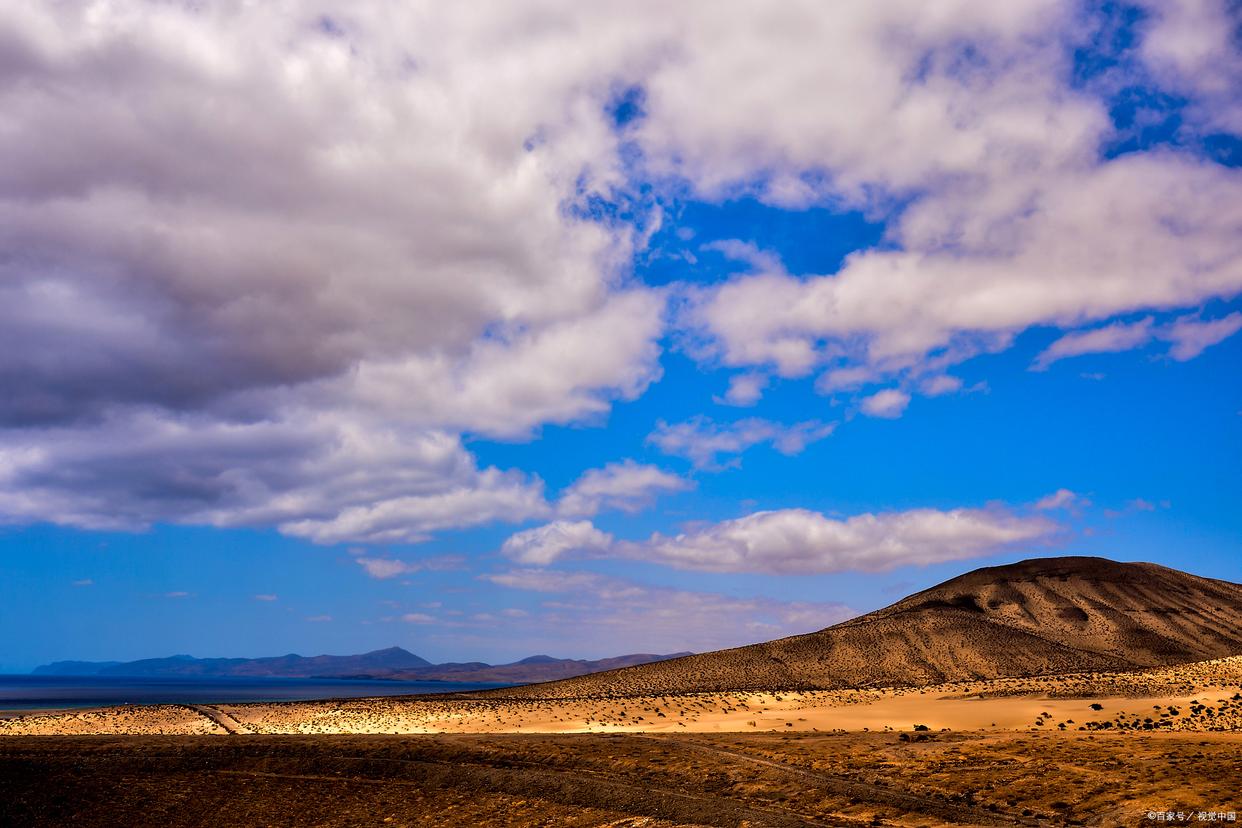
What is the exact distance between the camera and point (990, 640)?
95.5m

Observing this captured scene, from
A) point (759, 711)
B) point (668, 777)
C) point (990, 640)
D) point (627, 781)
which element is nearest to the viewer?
point (627, 781)

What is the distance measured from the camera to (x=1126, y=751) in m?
30.0

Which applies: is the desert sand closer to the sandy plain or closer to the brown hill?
the sandy plain

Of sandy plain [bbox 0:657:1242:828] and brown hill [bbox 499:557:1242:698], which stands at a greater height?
Answer: brown hill [bbox 499:557:1242:698]

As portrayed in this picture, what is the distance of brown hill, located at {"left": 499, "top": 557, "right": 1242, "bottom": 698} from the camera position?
86.6 meters

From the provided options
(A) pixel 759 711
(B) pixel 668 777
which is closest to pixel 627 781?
(B) pixel 668 777

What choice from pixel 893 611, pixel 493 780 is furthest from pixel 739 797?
pixel 893 611

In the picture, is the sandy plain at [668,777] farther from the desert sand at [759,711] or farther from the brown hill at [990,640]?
the brown hill at [990,640]

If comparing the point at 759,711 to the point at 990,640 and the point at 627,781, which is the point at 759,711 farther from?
the point at 990,640

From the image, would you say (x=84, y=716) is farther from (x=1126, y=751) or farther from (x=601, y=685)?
(x=1126, y=751)

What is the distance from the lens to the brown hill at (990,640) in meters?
86.6

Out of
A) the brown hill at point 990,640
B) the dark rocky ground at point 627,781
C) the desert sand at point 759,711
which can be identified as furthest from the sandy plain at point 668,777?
the brown hill at point 990,640

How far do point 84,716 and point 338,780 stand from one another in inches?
1835

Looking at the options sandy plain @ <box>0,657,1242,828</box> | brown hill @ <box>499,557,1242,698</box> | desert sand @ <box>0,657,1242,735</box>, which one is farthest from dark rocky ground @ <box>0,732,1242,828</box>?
brown hill @ <box>499,557,1242,698</box>
